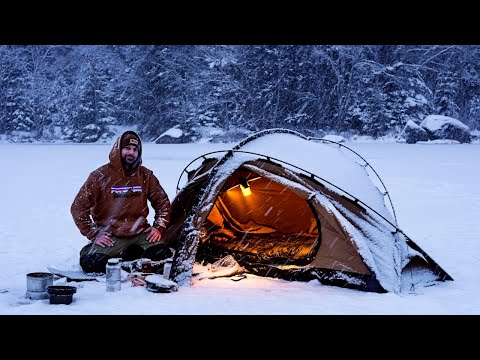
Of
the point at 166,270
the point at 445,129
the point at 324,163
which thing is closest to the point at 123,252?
the point at 166,270

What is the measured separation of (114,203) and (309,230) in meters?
2.38

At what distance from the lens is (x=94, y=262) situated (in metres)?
5.84

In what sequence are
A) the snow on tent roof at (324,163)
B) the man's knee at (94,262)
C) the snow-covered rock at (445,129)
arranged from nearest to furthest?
1. the man's knee at (94,262)
2. the snow on tent roof at (324,163)
3. the snow-covered rock at (445,129)

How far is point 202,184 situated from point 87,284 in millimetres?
1517

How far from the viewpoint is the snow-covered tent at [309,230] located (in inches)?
223

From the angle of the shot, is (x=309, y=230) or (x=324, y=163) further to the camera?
(x=309, y=230)

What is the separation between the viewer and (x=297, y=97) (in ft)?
112

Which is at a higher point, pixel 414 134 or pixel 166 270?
pixel 414 134

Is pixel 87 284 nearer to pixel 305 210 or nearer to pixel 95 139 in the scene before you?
pixel 305 210

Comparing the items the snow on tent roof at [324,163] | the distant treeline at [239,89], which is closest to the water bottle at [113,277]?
the snow on tent roof at [324,163]

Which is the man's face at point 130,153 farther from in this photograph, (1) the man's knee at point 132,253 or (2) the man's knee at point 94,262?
(2) the man's knee at point 94,262

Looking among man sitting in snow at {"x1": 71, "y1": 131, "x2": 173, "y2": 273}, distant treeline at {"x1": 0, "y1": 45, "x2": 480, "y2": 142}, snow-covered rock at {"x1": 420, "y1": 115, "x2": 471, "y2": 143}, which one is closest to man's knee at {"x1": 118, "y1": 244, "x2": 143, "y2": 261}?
man sitting in snow at {"x1": 71, "y1": 131, "x2": 173, "y2": 273}

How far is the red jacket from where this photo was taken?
5922 mm

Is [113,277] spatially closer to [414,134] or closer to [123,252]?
[123,252]
